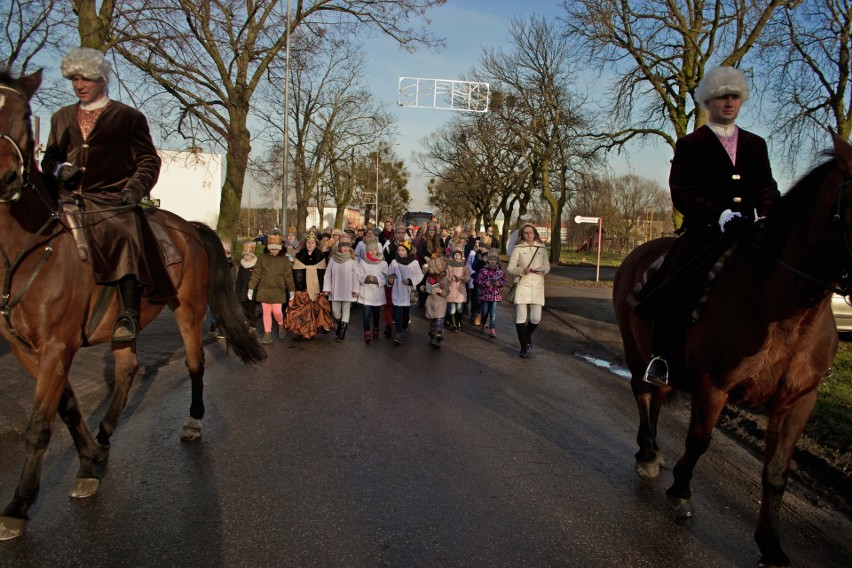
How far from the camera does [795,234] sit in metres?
3.56

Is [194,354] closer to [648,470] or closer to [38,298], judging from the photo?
[38,298]

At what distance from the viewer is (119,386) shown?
526 cm

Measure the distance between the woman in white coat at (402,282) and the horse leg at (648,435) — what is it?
21.0 ft

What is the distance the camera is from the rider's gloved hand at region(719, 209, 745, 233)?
4.02m

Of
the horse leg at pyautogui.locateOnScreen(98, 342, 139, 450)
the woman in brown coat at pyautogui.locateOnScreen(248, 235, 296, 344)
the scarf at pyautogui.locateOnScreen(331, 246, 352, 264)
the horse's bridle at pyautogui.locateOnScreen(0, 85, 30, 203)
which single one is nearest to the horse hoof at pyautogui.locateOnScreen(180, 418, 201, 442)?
the horse leg at pyautogui.locateOnScreen(98, 342, 139, 450)

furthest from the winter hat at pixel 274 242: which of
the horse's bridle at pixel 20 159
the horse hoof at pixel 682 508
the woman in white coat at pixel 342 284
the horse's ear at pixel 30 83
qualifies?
the horse hoof at pixel 682 508

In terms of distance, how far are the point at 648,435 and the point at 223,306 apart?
4.19 metres

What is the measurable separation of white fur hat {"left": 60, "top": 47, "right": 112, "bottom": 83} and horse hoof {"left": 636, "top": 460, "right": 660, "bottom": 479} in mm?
4999

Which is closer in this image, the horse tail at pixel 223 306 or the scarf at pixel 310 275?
the horse tail at pixel 223 306

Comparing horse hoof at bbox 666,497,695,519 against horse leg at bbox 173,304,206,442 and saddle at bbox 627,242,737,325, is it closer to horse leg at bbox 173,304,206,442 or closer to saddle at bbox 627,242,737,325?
saddle at bbox 627,242,737,325

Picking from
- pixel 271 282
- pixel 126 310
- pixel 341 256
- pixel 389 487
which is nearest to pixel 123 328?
pixel 126 310

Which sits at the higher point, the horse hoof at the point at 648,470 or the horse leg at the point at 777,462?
the horse leg at the point at 777,462

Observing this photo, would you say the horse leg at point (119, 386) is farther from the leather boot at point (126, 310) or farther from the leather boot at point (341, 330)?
the leather boot at point (341, 330)

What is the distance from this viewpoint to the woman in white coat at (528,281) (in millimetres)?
10547
